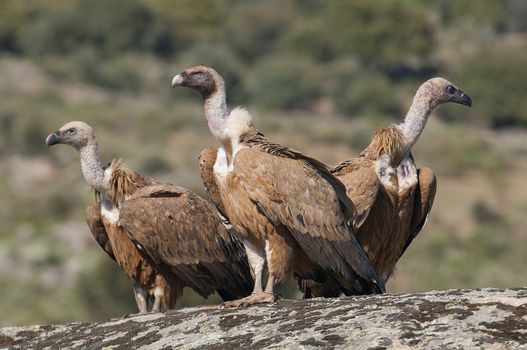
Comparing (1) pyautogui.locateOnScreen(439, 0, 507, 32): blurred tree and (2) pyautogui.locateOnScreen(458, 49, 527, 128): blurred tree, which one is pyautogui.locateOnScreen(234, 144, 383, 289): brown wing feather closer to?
(2) pyautogui.locateOnScreen(458, 49, 527, 128): blurred tree

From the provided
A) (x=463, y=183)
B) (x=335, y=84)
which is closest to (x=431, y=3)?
(x=335, y=84)

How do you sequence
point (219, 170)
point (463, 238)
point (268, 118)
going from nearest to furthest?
1. point (219, 170)
2. point (463, 238)
3. point (268, 118)

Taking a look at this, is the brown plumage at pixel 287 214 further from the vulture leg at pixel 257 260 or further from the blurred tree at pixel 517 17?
the blurred tree at pixel 517 17

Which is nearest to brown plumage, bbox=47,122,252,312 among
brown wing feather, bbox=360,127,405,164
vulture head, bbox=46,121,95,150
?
vulture head, bbox=46,121,95,150

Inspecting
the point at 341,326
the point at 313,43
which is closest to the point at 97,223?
the point at 341,326

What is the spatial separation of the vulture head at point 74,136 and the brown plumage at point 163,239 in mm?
387

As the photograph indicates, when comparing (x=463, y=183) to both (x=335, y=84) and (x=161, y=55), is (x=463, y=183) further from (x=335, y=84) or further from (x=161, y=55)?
(x=161, y=55)

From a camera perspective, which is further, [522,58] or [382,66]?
[382,66]

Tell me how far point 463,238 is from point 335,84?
44235 mm

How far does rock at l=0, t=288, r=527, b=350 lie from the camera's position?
867 cm

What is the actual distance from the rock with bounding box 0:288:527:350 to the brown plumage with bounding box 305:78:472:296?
2230 millimetres

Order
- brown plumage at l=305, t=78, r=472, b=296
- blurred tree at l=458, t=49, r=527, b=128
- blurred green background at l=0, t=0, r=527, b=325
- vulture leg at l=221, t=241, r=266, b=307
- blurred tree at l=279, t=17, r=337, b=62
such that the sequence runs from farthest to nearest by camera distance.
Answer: blurred tree at l=279, t=17, r=337, b=62 → blurred tree at l=458, t=49, r=527, b=128 → blurred green background at l=0, t=0, r=527, b=325 → brown plumage at l=305, t=78, r=472, b=296 → vulture leg at l=221, t=241, r=266, b=307

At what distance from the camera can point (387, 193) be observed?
1259cm

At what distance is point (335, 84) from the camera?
303 ft
